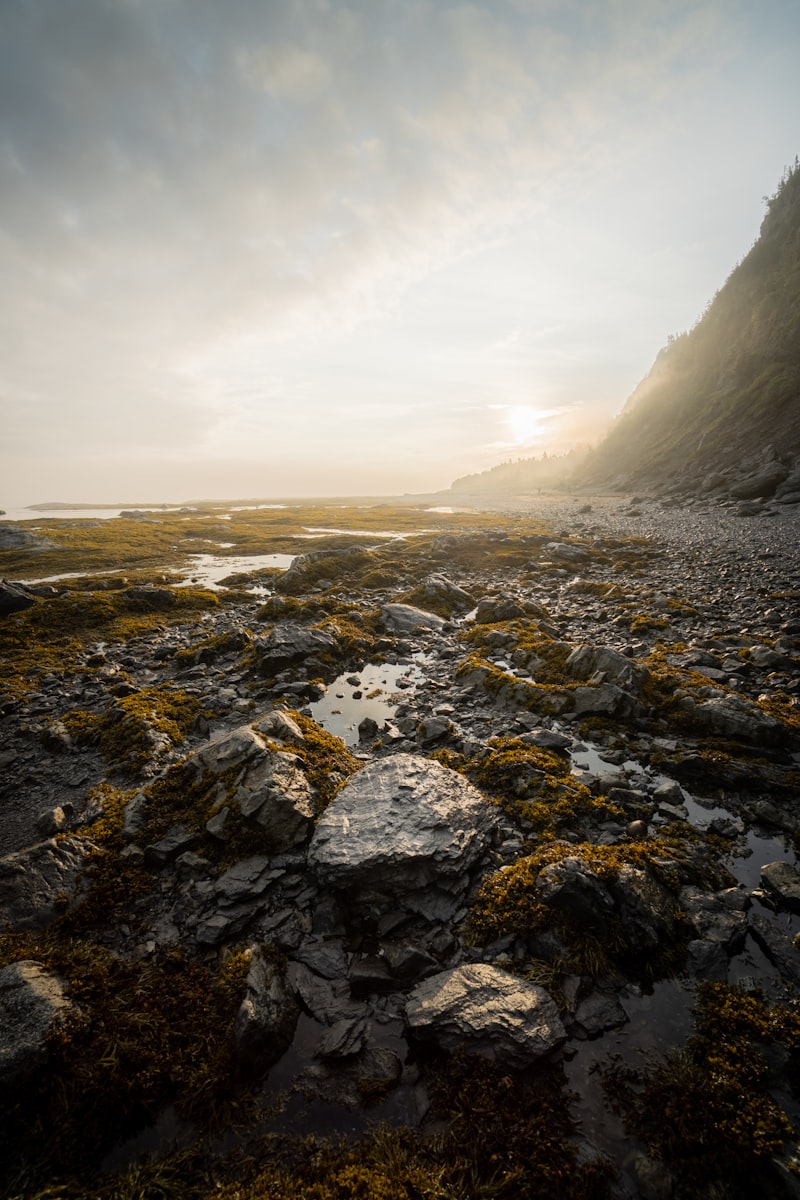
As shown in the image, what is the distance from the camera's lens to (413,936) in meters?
7.36

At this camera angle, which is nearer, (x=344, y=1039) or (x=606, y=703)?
(x=344, y=1039)

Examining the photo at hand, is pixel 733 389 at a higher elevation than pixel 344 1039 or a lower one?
higher

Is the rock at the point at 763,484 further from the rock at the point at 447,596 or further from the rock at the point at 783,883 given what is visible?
the rock at the point at 783,883

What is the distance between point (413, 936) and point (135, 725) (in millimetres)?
9978

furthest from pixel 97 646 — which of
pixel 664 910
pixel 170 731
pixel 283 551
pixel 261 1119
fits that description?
pixel 283 551

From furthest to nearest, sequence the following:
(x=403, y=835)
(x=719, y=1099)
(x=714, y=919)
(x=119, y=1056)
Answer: (x=403, y=835) < (x=714, y=919) < (x=119, y=1056) < (x=719, y=1099)

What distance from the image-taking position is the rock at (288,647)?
1773cm

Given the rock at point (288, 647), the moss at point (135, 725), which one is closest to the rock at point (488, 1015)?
the moss at point (135, 725)

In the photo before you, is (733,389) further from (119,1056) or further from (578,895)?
(119,1056)

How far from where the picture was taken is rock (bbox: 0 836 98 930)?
7.38 m

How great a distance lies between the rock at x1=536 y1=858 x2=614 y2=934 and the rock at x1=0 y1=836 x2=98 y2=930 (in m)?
7.84

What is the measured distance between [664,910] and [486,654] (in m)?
11.9

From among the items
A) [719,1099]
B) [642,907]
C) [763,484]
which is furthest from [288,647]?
[763,484]

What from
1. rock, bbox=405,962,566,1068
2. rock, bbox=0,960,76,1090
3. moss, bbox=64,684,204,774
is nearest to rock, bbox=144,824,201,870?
rock, bbox=0,960,76,1090
